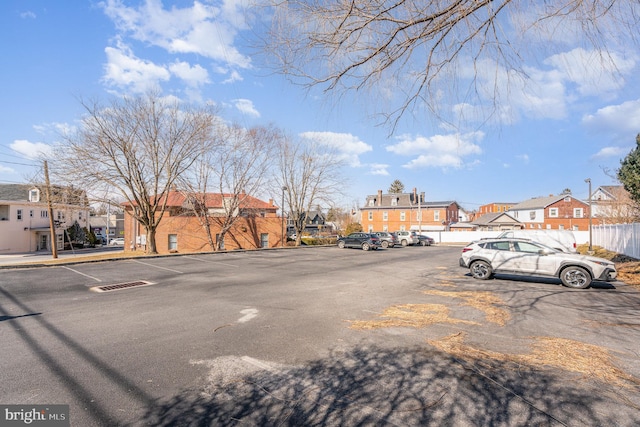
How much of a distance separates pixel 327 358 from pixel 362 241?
2708 centimetres

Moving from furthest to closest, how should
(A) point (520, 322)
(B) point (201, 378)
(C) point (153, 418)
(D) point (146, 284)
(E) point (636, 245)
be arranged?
(E) point (636, 245) < (D) point (146, 284) < (A) point (520, 322) < (B) point (201, 378) < (C) point (153, 418)

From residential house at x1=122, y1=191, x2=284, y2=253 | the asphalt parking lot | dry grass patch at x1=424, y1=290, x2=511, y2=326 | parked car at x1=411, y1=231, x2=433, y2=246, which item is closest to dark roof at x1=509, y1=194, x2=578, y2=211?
parked car at x1=411, y1=231, x2=433, y2=246

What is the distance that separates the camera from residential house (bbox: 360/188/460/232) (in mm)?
58875

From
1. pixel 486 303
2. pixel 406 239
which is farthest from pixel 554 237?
pixel 486 303

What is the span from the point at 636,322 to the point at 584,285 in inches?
176

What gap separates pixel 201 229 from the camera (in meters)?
31.9

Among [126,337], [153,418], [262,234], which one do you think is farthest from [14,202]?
[153,418]

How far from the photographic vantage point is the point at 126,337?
5.53 m

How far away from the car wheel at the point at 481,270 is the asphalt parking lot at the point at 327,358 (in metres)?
3.05

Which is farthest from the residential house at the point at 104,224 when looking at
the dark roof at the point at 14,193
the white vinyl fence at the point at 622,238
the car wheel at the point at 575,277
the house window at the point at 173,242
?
the car wheel at the point at 575,277

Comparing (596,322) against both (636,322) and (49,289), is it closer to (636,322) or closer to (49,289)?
(636,322)

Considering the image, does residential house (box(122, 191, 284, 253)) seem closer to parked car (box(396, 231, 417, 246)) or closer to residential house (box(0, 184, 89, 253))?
parked car (box(396, 231, 417, 246))

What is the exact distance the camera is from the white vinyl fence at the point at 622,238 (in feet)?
59.6

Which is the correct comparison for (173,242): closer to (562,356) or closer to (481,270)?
(481,270)
